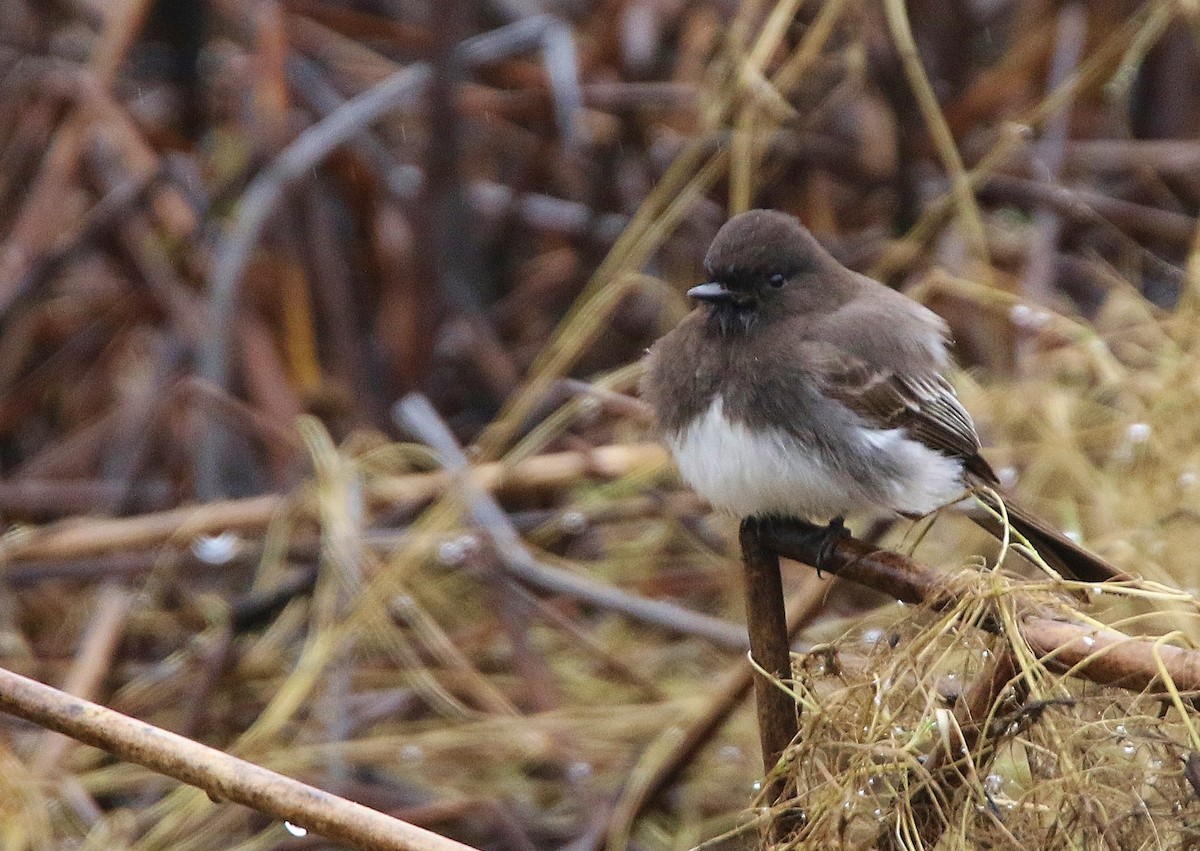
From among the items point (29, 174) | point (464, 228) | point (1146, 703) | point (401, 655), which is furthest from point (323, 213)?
point (1146, 703)

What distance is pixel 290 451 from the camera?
455 cm

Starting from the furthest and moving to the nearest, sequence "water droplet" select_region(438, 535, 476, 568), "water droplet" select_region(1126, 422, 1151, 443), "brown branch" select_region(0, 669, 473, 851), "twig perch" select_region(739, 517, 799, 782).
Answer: "water droplet" select_region(438, 535, 476, 568) < "water droplet" select_region(1126, 422, 1151, 443) < "twig perch" select_region(739, 517, 799, 782) < "brown branch" select_region(0, 669, 473, 851)

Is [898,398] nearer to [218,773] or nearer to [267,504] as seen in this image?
[218,773]

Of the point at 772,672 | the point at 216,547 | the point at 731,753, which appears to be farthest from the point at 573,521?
the point at 772,672

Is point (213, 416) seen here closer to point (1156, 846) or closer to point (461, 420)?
point (461, 420)

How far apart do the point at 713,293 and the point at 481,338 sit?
2.28m

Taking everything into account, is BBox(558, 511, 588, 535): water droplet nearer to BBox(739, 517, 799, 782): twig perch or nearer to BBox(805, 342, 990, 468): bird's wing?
BBox(805, 342, 990, 468): bird's wing

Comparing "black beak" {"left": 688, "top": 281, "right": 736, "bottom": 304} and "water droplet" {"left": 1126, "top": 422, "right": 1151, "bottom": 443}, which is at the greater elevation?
"black beak" {"left": 688, "top": 281, "right": 736, "bottom": 304}

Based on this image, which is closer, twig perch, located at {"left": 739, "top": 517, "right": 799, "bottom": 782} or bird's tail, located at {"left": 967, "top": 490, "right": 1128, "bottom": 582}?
twig perch, located at {"left": 739, "top": 517, "right": 799, "bottom": 782}

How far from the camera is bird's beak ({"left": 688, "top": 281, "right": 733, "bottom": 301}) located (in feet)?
8.87

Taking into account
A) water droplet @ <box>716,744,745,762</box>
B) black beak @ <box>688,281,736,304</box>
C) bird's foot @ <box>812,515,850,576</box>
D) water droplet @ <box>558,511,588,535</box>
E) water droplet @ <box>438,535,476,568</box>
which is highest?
black beak @ <box>688,281,736,304</box>

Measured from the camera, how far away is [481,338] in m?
4.91

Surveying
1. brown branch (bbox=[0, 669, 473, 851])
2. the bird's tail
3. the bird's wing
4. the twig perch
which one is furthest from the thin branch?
brown branch (bbox=[0, 669, 473, 851])

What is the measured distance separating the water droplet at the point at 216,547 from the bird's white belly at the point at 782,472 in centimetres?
178
